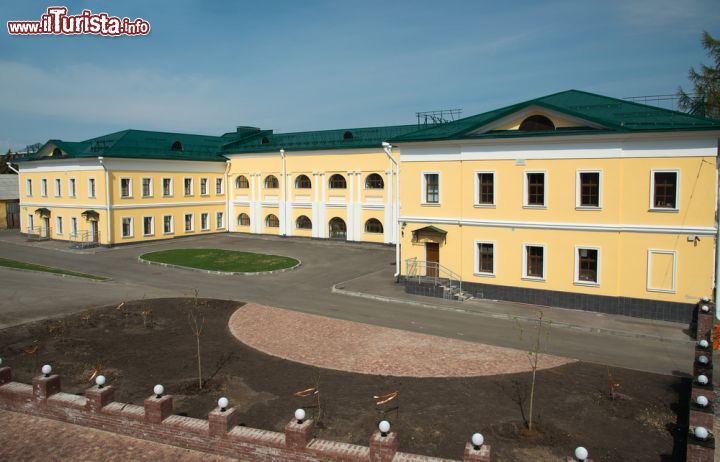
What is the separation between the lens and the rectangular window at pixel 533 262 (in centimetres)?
2256

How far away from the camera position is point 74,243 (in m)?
38.9

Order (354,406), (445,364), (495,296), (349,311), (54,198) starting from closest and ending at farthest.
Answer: (354,406) → (445,364) → (349,311) → (495,296) → (54,198)

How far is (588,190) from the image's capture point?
21500mm

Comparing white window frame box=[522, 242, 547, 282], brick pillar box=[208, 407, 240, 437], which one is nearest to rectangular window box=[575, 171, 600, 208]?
white window frame box=[522, 242, 547, 282]

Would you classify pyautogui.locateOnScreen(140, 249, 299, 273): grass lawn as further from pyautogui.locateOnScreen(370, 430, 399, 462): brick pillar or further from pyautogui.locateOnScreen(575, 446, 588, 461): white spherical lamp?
pyautogui.locateOnScreen(575, 446, 588, 461): white spherical lamp

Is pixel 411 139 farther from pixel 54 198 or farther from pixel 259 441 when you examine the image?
pixel 54 198

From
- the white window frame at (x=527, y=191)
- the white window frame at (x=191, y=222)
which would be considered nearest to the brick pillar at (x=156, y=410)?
the white window frame at (x=527, y=191)

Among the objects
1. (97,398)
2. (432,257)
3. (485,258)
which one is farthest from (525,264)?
(97,398)

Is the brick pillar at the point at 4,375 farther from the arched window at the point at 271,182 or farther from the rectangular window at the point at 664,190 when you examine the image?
the arched window at the point at 271,182

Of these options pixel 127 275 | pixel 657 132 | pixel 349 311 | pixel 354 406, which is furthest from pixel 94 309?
pixel 657 132

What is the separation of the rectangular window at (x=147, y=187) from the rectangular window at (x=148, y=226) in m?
1.77

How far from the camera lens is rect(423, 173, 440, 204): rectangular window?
2477 cm

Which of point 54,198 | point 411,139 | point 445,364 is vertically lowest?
point 445,364

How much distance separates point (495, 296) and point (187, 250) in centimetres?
2157
